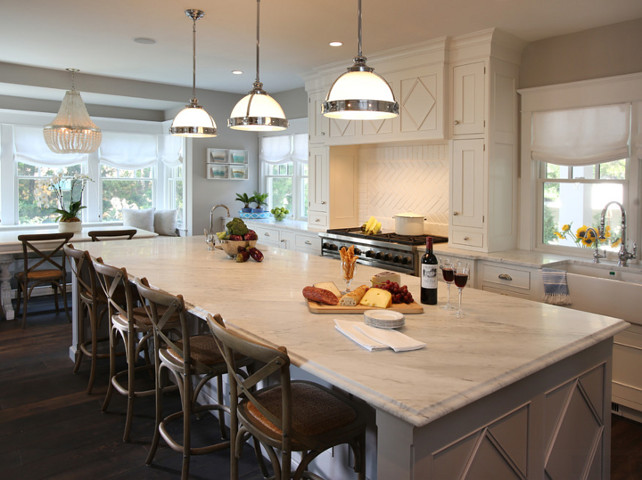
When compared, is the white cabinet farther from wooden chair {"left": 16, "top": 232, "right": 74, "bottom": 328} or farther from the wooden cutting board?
wooden chair {"left": 16, "top": 232, "right": 74, "bottom": 328}

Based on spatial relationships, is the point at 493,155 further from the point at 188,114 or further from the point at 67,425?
the point at 67,425

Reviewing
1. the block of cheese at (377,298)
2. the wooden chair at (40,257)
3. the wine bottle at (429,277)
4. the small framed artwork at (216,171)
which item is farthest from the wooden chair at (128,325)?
the small framed artwork at (216,171)

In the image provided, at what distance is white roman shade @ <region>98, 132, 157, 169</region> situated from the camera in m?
7.55

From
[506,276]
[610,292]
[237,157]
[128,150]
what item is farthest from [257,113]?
[128,150]

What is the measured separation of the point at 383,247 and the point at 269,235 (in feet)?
7.27

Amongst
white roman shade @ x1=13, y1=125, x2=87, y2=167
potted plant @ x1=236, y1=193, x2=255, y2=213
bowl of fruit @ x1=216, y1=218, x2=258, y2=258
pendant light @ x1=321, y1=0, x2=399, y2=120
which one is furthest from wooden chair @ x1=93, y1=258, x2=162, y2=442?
white roman shade @ x1=13, y1=125, x2=87, y2=167

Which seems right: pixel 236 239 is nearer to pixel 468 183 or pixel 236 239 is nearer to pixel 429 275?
pixel 429 275

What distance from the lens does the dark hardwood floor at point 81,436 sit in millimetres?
2545

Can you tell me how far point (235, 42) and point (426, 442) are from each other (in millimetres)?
4112

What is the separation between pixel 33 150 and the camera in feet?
22.8

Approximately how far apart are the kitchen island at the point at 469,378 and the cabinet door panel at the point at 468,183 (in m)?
1.88

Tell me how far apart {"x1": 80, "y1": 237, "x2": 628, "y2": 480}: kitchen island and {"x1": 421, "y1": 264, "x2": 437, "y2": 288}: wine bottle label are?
4.7 inches

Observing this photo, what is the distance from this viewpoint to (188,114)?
11.9 ft

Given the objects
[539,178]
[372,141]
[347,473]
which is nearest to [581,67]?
[539,178]
